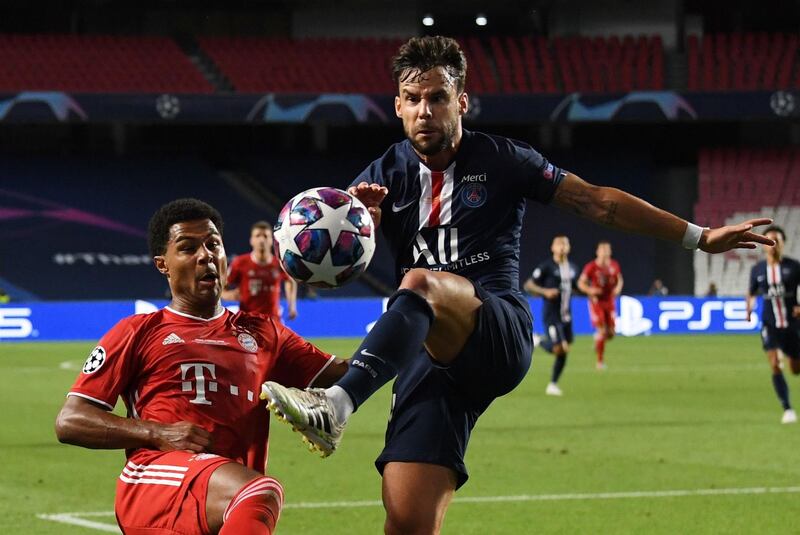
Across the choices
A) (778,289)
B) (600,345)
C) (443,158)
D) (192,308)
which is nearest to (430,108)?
(443,158)

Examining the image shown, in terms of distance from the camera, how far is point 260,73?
34719mm

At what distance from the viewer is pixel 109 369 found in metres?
4.64

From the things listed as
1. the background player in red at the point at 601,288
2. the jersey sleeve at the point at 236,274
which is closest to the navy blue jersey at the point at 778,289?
the background player in red at the point at 601,288

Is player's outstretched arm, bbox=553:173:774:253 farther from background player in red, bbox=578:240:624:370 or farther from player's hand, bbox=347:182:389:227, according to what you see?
background player in red, bbox=578:240:624:370

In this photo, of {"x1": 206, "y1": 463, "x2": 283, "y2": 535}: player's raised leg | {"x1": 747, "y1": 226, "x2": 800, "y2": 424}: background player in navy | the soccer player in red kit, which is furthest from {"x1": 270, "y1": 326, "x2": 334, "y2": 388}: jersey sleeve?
{"x1": 747, "y1": 226, "x2": 800, "y2": 424}: background player in navy

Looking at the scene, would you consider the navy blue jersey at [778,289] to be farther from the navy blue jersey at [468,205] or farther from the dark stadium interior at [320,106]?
the dark stadium interior at [320,106]

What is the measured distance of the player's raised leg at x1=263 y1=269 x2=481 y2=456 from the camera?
4086mm

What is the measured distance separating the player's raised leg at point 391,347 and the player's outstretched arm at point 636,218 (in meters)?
0.64

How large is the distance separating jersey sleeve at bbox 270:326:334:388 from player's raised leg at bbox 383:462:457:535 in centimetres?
47

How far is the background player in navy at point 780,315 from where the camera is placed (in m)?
13.3

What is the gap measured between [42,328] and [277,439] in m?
16.1

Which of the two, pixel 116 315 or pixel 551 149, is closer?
pixel 116 315

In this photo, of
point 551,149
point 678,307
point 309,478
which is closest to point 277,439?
point 309,478

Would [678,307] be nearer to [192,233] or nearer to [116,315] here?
[116,315]
